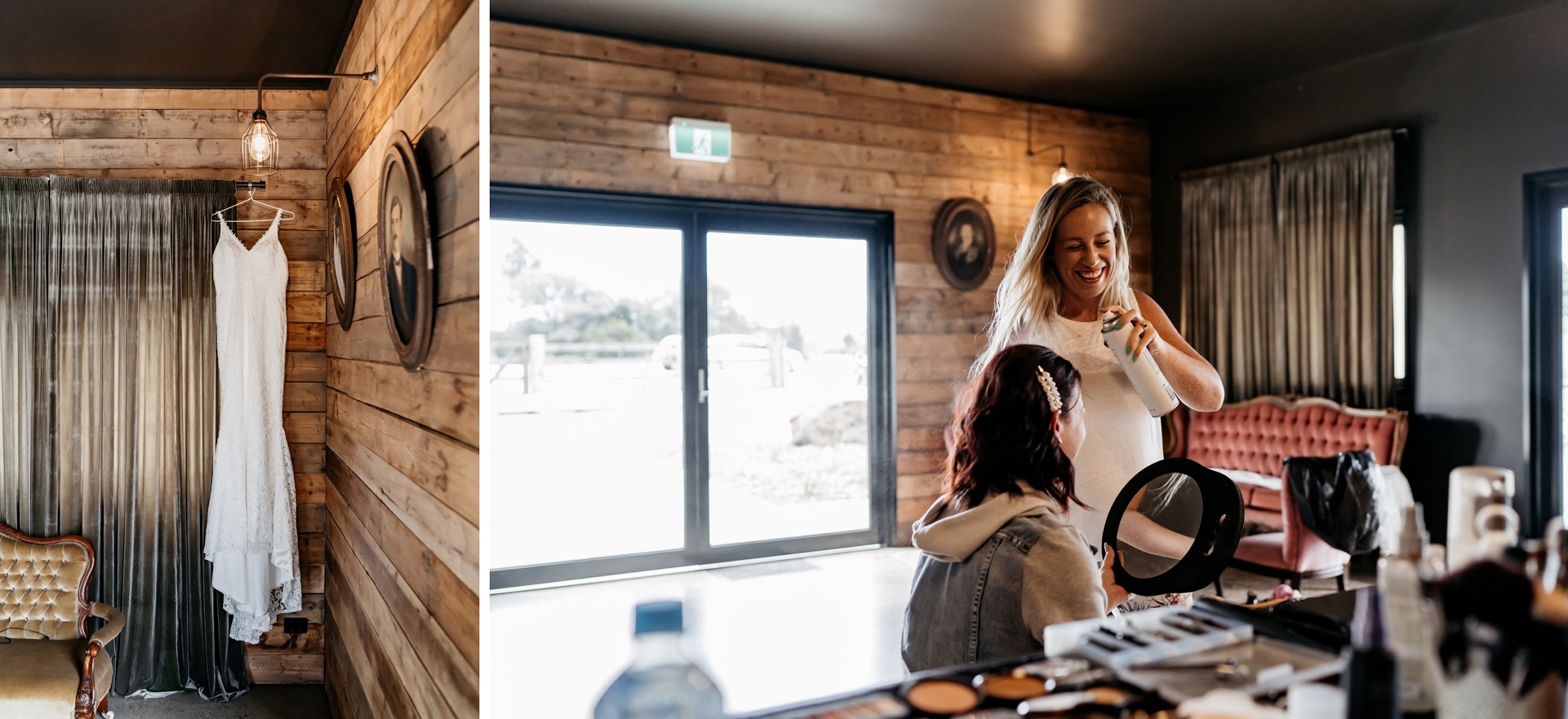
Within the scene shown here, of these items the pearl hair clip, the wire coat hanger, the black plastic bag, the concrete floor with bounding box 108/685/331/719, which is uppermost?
the wire coat hanger

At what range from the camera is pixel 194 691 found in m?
3.84

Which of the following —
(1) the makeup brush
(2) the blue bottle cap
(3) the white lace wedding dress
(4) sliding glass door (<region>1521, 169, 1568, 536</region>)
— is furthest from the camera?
(4) sliding glass door (<region>1521, 169, 1568, 536</region>)

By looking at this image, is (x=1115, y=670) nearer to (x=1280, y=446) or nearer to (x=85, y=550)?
(x=85, y=550)

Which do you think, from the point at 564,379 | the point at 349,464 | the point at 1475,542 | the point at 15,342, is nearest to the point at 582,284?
the point at 564,379

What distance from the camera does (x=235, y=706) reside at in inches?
146

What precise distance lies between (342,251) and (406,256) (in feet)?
4.06

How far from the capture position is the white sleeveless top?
6.32 ft

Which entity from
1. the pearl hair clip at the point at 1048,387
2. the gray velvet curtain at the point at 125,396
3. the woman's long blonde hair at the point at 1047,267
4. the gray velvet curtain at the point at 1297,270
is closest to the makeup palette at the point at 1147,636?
the pearl hair clip at the point at 1048,387

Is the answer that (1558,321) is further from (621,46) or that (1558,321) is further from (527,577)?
(527,577)

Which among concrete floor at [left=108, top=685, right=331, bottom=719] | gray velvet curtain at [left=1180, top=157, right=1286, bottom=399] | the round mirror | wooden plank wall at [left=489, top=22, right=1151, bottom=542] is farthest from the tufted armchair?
gray velvet curtain at [left=1180, top=157, right=1286, bottom=399]

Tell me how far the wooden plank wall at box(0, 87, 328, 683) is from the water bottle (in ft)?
11.9

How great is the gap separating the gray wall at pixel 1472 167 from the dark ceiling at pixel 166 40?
5.18m

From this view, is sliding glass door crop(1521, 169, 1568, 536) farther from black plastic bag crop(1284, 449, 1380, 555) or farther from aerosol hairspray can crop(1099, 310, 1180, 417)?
aerosol hairspray can crop(1099, 310, 1180, 417)

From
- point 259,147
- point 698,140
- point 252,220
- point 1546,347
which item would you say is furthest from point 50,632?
point 1546,347
